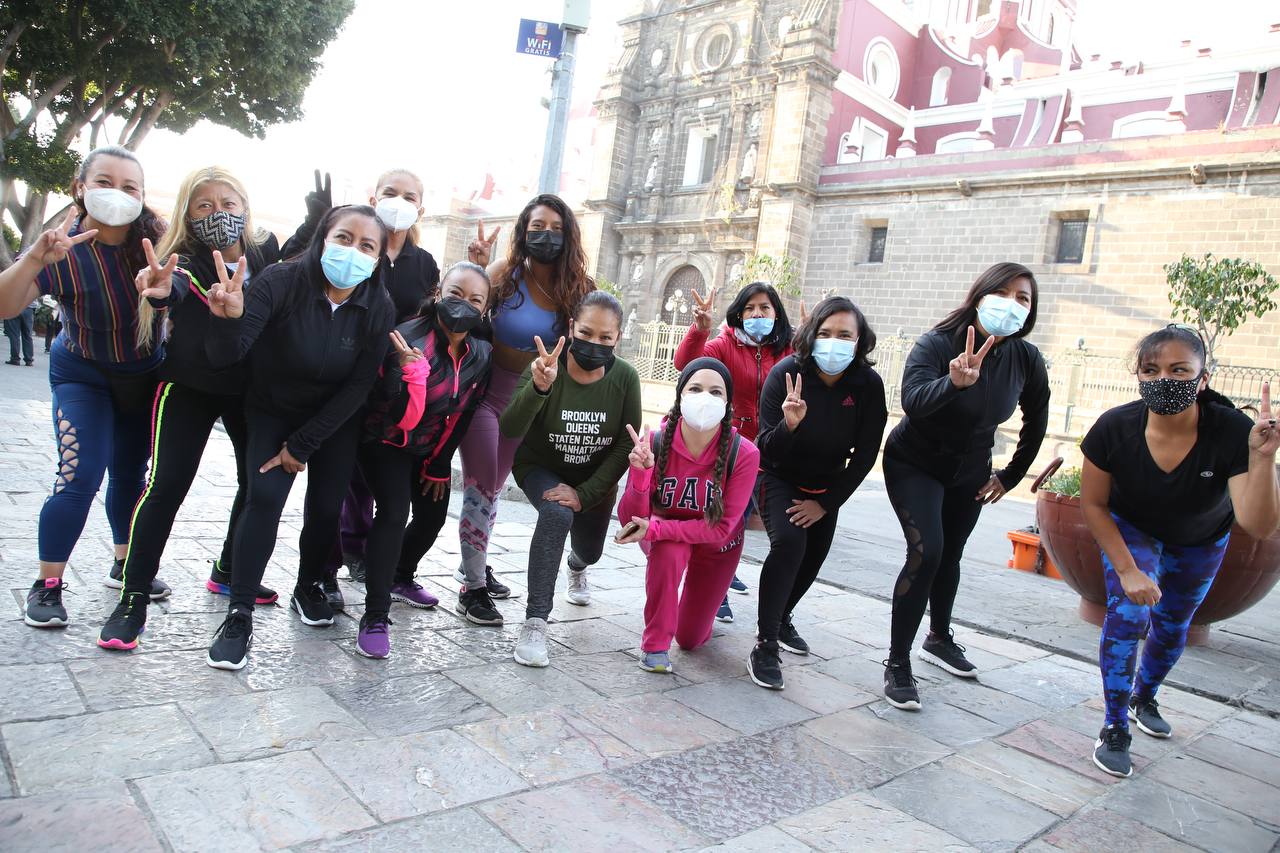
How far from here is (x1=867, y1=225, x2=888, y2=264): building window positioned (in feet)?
79.0

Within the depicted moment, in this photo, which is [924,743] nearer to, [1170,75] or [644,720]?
[644,720]

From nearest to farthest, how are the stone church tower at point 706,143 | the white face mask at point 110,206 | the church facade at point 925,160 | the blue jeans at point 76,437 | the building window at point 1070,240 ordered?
the white face mask at point 110,206 < the blue jeans at point 76,437 < the church facade at point 925,160 < the building window at point 1070,240 < the stone church tower at point 706,143

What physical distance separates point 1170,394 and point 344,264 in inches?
115

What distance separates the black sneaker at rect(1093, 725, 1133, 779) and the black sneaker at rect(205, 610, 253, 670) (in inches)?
116

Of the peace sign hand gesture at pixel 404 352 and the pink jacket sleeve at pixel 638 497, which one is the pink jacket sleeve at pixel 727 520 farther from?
the peace sign hand gesture at pixel 404 352

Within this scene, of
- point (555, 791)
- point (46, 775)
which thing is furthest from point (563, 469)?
point (46, 775)

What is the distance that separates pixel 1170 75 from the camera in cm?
2244

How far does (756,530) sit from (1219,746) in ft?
14.1

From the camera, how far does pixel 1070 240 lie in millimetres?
21109

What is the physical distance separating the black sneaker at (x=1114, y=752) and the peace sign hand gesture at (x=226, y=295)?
10.8ft

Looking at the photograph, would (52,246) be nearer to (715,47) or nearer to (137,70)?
(137,70)

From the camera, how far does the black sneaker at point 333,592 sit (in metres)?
3.84

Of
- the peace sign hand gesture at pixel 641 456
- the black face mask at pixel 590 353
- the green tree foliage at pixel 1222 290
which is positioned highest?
the green tree foliage at pixel 1222 290

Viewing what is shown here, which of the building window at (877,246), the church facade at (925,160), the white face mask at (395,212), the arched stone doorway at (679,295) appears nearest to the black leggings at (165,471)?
the white face mask at (395,212)
